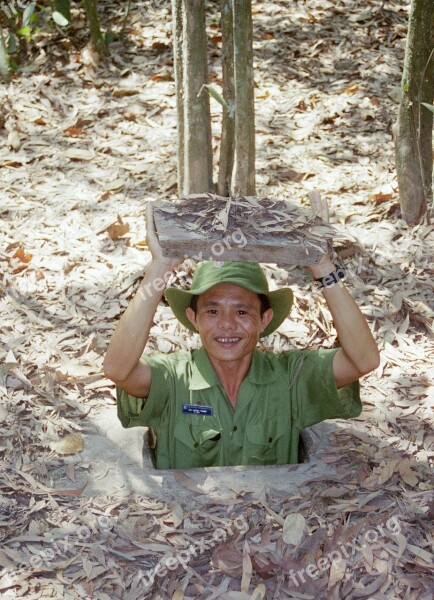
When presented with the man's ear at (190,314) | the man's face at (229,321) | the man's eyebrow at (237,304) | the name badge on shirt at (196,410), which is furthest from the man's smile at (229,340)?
the name badge on shirt at (196,410)

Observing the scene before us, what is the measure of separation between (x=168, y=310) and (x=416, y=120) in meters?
2.13

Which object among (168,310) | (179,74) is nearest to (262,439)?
(168,310)

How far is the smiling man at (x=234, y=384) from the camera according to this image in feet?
12.8

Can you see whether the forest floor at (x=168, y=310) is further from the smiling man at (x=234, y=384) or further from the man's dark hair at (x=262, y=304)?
the man's dark hair at (x=262, y=304)

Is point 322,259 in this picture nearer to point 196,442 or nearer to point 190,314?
point 190,314

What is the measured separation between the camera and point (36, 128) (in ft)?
23.2

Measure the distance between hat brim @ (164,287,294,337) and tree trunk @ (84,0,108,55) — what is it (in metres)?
4.35

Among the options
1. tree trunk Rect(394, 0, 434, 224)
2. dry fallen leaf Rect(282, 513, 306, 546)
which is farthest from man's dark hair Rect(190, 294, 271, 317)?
tree trunk Rect(394, 0, 434, 224)

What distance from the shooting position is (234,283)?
3.85 metres

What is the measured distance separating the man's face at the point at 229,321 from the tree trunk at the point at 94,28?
453 cm

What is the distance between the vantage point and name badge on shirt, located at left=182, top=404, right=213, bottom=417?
4090 millimetres

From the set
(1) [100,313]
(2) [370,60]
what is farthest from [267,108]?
(1) [100,313]

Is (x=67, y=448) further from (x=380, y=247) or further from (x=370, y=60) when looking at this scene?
(x=370, y=60)

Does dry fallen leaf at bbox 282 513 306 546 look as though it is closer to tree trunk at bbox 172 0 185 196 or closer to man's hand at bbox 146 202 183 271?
man's hand at bbox 146 202 183 271
